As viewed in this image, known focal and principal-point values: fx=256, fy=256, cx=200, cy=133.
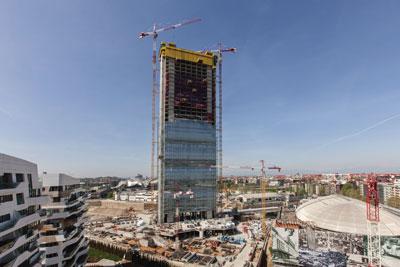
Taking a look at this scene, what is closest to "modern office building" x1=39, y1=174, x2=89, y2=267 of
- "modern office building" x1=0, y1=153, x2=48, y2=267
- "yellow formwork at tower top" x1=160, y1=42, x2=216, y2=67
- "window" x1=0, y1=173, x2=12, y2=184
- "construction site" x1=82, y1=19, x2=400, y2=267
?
"modern office building" x1=0, y1=153, x2=48, y2=267

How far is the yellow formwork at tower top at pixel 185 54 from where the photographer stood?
384 feet

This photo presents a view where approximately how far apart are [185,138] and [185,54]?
130 ft

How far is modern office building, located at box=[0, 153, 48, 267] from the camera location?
28.0 m

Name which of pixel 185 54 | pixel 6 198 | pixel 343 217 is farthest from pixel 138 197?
pixel 6 198

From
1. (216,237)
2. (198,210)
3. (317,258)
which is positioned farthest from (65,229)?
(198,210)

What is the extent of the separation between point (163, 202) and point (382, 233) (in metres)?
76.7

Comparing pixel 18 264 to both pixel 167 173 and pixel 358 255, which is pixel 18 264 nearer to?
pixel 358 255

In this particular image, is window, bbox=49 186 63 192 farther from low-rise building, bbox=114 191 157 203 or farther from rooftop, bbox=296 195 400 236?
low-rise building, bbox=114 191 157 203

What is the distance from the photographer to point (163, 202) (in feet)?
361

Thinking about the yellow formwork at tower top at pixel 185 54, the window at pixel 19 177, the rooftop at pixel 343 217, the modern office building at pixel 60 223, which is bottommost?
the rooftop at pixel 343 217

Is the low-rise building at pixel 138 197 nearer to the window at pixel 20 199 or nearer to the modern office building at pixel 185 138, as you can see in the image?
the modern office building at pixel 185 138

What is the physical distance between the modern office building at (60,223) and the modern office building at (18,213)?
6.53 m

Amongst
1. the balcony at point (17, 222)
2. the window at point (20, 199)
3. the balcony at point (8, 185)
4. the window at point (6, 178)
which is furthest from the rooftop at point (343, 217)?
the window at point (6, 178)

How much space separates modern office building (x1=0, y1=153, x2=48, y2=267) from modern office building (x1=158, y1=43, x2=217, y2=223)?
76.2 meters
